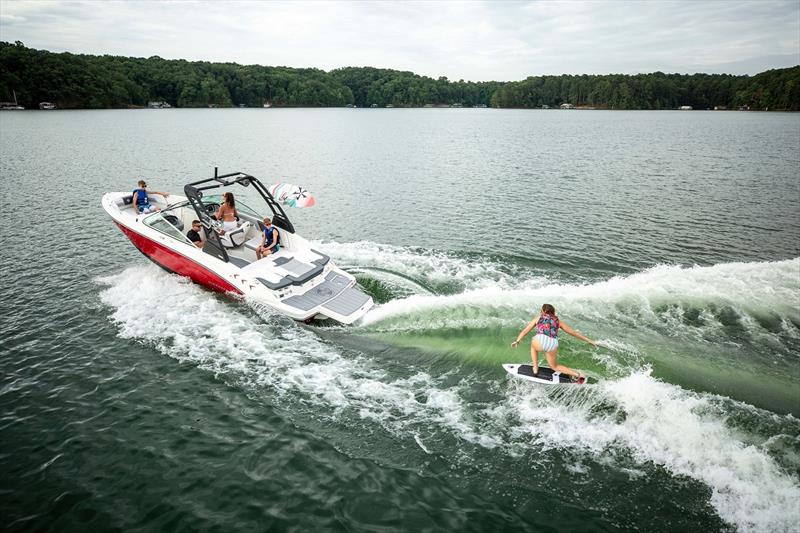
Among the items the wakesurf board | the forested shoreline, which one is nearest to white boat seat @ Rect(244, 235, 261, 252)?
the wakesurf board

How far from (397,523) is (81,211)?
Result: 2493cm

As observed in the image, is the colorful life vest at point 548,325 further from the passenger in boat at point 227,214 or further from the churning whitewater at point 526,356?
the passenger in boat at point 227,214

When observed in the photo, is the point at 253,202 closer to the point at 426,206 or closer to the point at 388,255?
the point at 426,206

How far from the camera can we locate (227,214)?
15.7m

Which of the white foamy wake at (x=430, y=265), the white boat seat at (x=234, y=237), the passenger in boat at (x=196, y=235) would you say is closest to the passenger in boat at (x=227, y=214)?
the white boat seat at (x=234, y=237)

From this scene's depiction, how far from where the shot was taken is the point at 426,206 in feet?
90.9

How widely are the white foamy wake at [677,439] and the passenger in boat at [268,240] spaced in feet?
28.9

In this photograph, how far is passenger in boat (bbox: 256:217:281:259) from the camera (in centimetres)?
1459

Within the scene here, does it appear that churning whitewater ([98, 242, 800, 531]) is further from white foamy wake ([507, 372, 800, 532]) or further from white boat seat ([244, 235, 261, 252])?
white boat seat ([244, 235, 261, 252])

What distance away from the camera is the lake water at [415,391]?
732 cm

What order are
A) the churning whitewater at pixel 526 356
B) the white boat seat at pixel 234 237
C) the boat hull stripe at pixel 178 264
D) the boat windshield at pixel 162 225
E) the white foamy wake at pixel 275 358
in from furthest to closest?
the white boat seat at pixel 234 237, the boat windshield at pixel 162 225, the boat hull stripe at pixel 178 264, the white foamy wake at pixel 275 358, the churning whitewater at pixel 526 356

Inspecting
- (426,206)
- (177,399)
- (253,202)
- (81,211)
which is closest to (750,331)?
(177,399)

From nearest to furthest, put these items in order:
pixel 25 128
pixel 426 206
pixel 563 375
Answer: pixel 563 375
pixel 426 206
pixel 25 128

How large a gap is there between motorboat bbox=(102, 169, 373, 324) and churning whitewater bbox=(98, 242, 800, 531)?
0.56 m
